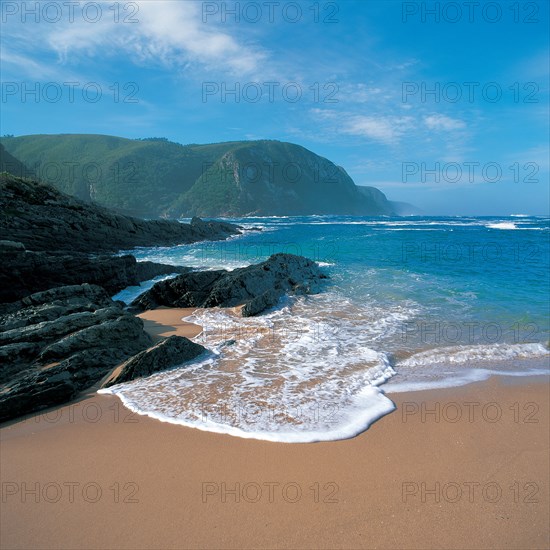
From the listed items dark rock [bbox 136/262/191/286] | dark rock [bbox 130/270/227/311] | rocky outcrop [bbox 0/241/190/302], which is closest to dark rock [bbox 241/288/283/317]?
dark rock [bbox 130/270/227/311]

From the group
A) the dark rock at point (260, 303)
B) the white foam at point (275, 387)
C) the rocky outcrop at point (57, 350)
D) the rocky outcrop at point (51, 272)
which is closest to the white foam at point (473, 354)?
the white foam at point (275, 387)

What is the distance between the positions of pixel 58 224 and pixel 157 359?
2210cm

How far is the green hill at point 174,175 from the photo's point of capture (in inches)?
5812

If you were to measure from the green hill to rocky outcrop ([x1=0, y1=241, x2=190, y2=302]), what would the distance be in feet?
420

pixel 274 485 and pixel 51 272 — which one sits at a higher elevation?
pixel 51 272

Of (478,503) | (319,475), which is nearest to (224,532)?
(319,475)

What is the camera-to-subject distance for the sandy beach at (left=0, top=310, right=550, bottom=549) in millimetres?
3406

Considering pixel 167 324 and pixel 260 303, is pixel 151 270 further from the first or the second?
pixel 260 303

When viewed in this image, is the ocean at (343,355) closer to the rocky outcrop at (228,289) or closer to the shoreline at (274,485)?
the shoreline at (274,485)

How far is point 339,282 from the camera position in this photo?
1759 centimetres

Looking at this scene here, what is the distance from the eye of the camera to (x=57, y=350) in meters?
6.97

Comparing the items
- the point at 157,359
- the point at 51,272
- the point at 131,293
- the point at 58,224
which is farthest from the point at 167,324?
the point at 58,224

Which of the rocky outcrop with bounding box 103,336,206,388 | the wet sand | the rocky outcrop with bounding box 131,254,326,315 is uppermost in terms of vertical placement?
the rocky outcrop with bounding box 131,254,326,315

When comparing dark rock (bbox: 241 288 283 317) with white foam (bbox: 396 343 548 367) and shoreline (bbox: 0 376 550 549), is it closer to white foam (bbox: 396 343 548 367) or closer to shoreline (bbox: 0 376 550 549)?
white foam (bbox: 396 343 548 367)
